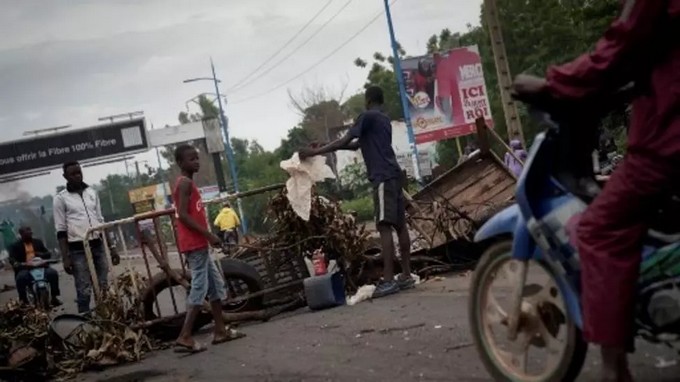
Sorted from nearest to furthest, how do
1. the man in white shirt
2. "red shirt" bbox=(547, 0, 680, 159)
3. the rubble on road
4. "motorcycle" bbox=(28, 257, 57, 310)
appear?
"red shirt" bbox=(547, 0, 680, 159), the rubble on road, the man in white shirt, "motorcycle" bbox=(28, 257, 57, 310)

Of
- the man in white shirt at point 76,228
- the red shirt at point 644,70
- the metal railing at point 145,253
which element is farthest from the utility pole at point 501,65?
the red shirt at point 644,70

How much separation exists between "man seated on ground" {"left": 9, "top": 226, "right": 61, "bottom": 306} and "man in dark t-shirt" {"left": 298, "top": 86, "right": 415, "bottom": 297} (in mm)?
4897

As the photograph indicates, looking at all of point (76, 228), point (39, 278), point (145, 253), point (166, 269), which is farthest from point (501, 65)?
point (166, 269)

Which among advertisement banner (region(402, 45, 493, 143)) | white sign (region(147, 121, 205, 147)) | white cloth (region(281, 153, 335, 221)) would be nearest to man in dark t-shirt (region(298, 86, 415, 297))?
white cloth (region(281, 153, 335, 221))

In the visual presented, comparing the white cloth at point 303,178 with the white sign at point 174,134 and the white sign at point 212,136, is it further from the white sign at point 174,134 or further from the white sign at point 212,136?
the white sign at point 212,136

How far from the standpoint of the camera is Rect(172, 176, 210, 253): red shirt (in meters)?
6.56

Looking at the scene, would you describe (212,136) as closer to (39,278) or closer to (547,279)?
(39,278)

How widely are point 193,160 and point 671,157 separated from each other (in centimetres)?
464

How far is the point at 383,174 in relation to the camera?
25.2 feet

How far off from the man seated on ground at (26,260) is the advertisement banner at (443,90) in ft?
60.5

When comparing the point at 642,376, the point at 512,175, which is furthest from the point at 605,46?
the point at 512,175

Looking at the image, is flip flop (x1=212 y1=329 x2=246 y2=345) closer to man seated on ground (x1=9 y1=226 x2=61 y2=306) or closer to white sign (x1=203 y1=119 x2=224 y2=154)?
man seated on ground (x1=9 y1=226 x2=61 y2=306)

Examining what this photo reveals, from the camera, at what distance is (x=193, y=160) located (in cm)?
666

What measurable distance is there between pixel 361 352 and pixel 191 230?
2.03m
